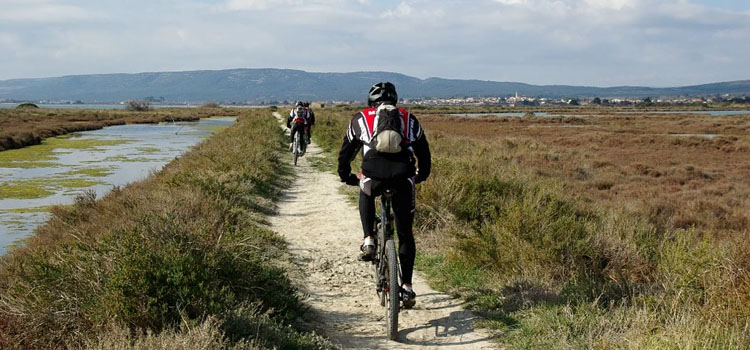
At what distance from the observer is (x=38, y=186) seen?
59.3 ft

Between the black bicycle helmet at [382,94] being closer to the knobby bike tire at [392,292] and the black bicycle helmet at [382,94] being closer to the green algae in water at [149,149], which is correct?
the knobby bike tire at [392,292]

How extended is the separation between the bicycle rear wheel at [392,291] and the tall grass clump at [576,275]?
2.81ft

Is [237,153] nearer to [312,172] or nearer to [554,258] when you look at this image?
[312,172]

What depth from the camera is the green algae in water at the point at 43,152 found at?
81.7 ft

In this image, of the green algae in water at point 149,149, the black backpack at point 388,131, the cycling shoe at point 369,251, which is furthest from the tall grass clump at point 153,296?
the green algae in water at point 149,149

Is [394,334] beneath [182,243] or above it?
beneath

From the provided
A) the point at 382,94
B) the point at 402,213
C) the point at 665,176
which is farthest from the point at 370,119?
the point at 665,176

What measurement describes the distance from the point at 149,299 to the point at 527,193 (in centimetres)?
669

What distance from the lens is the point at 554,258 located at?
639cm

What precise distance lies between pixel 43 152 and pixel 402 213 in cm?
2980

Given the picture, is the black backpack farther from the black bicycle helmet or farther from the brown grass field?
the brown grass field

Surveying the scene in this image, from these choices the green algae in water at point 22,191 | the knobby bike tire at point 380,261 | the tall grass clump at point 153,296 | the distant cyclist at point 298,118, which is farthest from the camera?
the distant cyclist at point 298,118

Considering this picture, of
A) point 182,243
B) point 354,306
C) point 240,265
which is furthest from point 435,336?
point 182,243

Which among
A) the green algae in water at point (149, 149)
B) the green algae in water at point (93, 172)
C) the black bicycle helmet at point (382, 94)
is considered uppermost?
the black bicycle helmet at point (382, 94)
